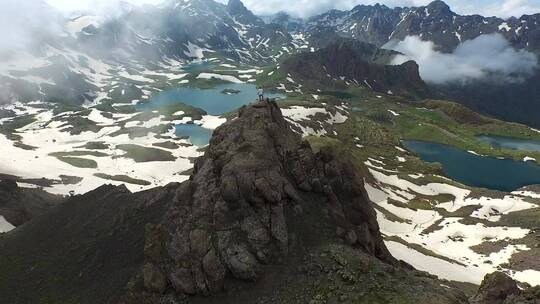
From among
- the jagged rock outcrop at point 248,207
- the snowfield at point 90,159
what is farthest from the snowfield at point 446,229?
the snowfield at point 90,159

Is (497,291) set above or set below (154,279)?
above

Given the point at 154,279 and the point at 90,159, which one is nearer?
the point at 154,279

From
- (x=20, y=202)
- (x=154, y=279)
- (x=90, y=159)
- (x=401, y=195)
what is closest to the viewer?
(x=154, y=279)

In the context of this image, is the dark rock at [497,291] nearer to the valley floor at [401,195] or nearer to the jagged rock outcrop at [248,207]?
the jagged rock outcrop at [248,207]

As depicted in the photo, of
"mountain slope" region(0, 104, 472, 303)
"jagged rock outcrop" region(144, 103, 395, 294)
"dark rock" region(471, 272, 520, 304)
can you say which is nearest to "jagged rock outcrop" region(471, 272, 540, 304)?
"dark rock" region(471, 272, 520, 304)

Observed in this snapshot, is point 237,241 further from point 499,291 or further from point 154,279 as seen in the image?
point 499,291

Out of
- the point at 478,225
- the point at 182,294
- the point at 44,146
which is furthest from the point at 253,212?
the point at 44,146

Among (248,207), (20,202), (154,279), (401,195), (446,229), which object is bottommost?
(20,202)

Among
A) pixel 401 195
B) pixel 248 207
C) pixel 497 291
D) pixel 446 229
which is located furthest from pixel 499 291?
pixel 401 195
